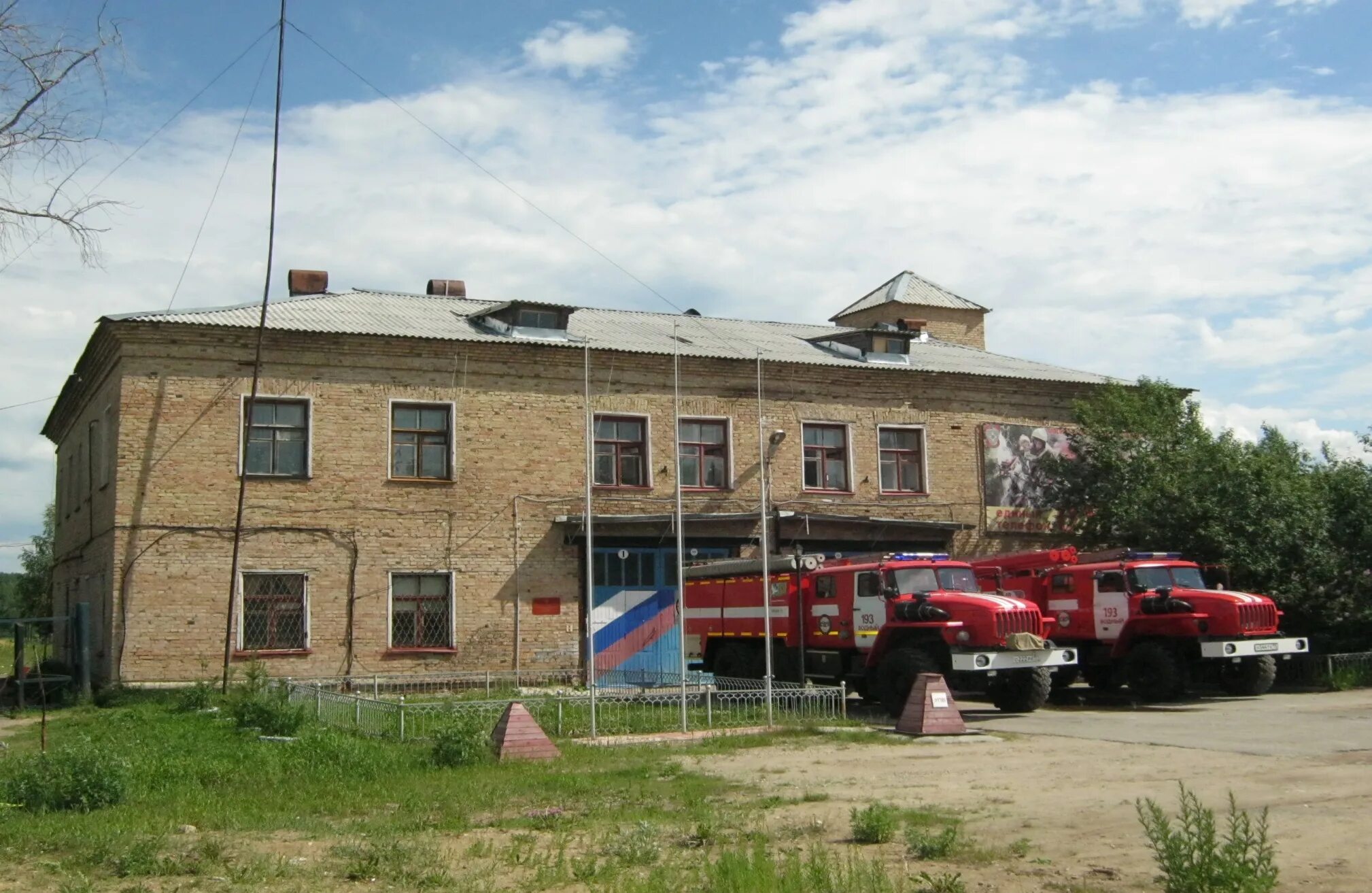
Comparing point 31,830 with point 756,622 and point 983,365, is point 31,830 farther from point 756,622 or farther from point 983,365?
point 983,365

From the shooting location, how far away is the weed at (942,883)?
7.27m

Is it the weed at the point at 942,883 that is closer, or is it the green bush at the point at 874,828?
the weed at the point at 942,883

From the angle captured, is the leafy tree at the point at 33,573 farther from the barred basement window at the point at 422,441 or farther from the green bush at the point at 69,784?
the green bush at the point at 69,784

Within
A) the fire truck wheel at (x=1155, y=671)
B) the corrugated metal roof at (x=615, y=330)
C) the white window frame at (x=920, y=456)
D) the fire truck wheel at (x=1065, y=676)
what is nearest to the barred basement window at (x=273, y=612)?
the corrugated metal roof at (x=615, y=330)

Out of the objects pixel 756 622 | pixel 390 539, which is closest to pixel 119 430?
pixel 390 539

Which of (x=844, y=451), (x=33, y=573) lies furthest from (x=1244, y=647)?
(x=33, y=573)

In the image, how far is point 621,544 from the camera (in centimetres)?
2627

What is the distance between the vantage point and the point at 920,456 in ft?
96.1

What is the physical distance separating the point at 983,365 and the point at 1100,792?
71.2 ft

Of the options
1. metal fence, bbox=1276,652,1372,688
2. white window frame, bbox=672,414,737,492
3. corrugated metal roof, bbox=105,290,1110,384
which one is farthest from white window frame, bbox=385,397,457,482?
metal fence, bbox=1276,652,1372,688

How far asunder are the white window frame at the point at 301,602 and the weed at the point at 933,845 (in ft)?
55.8

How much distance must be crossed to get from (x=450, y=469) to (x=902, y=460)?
33.3 ft

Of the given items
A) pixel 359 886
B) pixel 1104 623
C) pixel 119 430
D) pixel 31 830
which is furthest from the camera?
pixel 119 430

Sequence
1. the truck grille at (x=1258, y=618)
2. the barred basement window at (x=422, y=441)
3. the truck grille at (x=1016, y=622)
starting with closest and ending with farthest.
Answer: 1. the truck grille at (x=1016, y=622)
2. the truck grille at (x=1258, y=618)
3. the barred basement window at (x=422, y=441)
